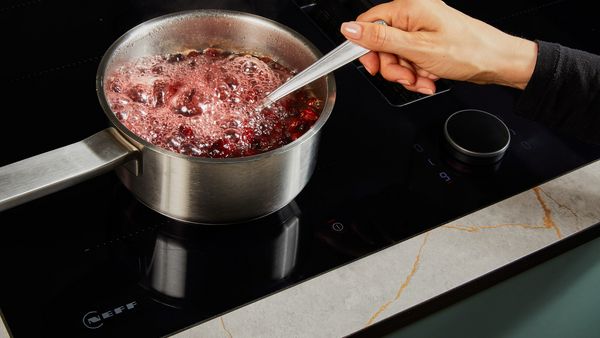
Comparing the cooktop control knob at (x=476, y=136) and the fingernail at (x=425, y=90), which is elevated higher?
the fingernail at (x=425, y=90)

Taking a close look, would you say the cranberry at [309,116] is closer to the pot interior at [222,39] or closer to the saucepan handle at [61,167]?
the pot interior at [222,39]

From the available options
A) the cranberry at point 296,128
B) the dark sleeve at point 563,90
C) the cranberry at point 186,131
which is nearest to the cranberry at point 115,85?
the cranberry at point 186,131

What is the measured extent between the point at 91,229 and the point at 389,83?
519 mm

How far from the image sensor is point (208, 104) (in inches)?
36.3

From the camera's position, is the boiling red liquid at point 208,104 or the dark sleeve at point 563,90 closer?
the boiling red liquid at point 208,104

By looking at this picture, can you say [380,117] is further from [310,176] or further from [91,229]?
[91,229]

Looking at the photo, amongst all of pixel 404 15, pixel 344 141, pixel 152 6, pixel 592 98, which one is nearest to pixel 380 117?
pixel 344 141

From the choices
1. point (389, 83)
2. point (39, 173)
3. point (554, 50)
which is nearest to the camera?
point (39, 173)

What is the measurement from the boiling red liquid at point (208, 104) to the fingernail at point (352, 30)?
10 centimetres

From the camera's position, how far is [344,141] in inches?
41.6

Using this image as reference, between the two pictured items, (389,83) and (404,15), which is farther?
(389,83)

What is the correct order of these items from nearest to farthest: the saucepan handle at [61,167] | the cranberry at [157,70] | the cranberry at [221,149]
Result: the saucepan handle at [61,167] → the cranberry at [221,149] → the cranberry at [157,70]

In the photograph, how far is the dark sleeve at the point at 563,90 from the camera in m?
1.00

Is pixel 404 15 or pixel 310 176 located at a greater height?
pixel 404 15
